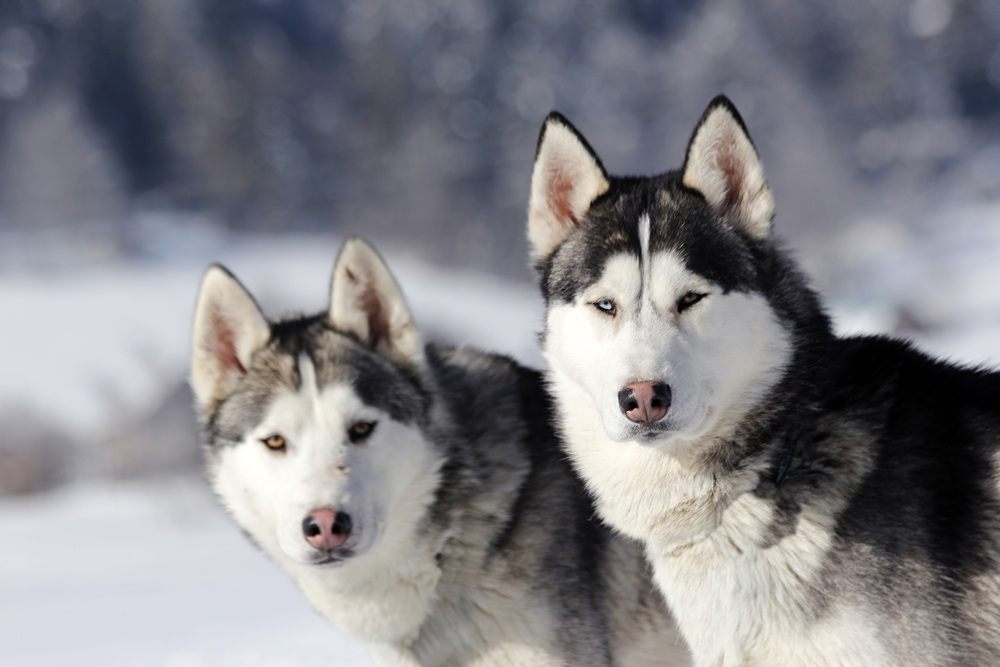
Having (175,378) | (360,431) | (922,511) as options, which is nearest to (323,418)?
(360,431)

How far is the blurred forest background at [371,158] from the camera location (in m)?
38.5

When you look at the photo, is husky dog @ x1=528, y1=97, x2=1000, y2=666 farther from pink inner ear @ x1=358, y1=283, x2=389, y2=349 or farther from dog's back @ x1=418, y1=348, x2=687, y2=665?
pink inner ear @ x1=358, y1=283, x2=389, y2=349

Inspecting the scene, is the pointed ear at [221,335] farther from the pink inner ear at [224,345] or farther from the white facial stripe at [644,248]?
the white facial stripe at [644,248]

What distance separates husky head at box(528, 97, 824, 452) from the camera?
3.65m

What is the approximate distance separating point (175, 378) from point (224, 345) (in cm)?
3344

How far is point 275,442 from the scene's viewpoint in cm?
467

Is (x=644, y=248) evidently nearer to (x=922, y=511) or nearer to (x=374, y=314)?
→ (x=922, y=511)

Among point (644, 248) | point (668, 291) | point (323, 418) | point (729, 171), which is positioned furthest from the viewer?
point (323, 418)

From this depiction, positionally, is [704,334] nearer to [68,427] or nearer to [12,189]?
[68,427]

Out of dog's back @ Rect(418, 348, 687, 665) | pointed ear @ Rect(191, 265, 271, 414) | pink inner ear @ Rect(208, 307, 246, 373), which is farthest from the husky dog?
pink inner ear @ Rect(208, 307, 246, 373)

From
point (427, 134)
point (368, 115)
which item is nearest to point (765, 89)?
point (427, 134)

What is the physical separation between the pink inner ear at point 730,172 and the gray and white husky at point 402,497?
4.41ft

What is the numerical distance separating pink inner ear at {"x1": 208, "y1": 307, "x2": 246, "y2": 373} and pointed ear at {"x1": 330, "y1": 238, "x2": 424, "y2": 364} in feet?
1.49

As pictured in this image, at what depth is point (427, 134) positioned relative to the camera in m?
68.7
